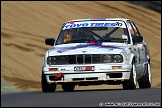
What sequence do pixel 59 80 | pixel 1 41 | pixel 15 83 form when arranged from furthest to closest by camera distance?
pixel 1 41, pixel 15 83, pixel 59 80

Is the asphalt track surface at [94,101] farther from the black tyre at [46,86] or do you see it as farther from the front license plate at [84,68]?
the black tyre at [46,86]

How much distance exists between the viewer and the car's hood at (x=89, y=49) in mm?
15930

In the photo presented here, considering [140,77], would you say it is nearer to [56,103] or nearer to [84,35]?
[84,35]

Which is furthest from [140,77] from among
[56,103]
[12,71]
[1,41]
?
[1,41]

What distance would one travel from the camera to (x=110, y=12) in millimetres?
41438

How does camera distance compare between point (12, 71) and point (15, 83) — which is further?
point (12, 71)

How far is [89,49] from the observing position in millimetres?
16016

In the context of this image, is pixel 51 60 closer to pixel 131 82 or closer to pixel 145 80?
pixel 131 82

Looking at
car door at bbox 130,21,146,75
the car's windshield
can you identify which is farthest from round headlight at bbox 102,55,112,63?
car door at bbox 130,21,146,75

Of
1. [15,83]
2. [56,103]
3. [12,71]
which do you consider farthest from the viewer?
[12,71]

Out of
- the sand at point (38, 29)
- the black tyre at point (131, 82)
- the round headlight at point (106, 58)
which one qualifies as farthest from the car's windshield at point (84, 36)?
the sand at point (38, 29)

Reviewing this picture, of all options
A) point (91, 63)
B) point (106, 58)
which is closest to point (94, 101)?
point (91, 63)

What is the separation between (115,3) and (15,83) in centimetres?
2160

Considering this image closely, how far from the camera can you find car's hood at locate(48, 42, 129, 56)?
15930 mm
